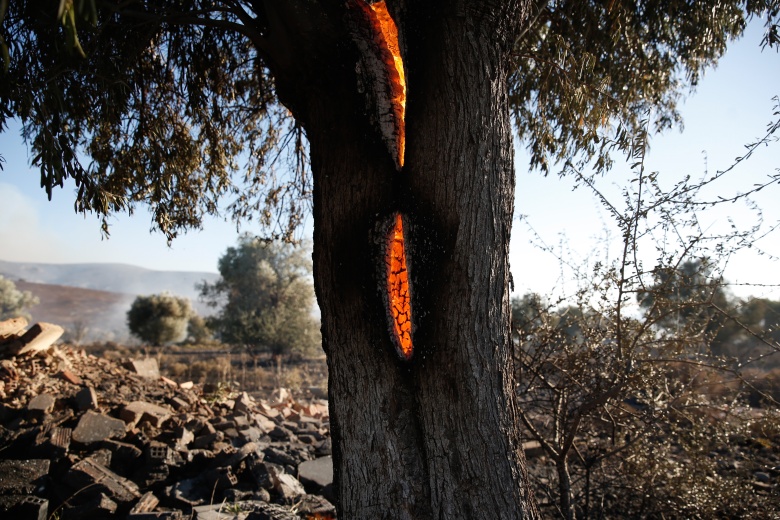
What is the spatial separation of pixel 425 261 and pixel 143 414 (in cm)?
499

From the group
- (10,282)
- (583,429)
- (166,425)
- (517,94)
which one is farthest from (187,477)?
(10,282)

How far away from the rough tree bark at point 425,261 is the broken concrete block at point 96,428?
3.86 metres

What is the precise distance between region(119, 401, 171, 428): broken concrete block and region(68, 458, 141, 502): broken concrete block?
1103 mm

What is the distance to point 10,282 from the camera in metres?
28.7

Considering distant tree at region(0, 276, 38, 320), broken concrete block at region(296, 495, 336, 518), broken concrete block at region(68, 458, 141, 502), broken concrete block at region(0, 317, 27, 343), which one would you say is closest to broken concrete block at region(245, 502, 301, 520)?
broken concrete block at region(296, 495, 336, 518)

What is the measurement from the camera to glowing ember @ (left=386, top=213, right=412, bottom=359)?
2.44 metres

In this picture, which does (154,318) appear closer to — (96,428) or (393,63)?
(96,428)

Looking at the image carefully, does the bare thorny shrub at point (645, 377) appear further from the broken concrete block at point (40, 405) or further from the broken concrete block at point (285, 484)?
the broken concrete block at point (40, 405)

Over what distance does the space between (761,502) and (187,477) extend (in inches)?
205

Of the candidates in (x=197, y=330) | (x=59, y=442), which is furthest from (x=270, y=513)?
(x=197, y=330)

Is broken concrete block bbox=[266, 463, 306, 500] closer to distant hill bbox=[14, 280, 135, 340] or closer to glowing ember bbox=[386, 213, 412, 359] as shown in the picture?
glowing ember bbox=[386, 213, 412, 359]

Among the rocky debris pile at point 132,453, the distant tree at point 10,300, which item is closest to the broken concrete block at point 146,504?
the rocky debris pile at point 132,453

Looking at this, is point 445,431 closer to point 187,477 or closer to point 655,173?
point 655,173

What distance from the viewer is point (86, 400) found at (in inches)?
231
